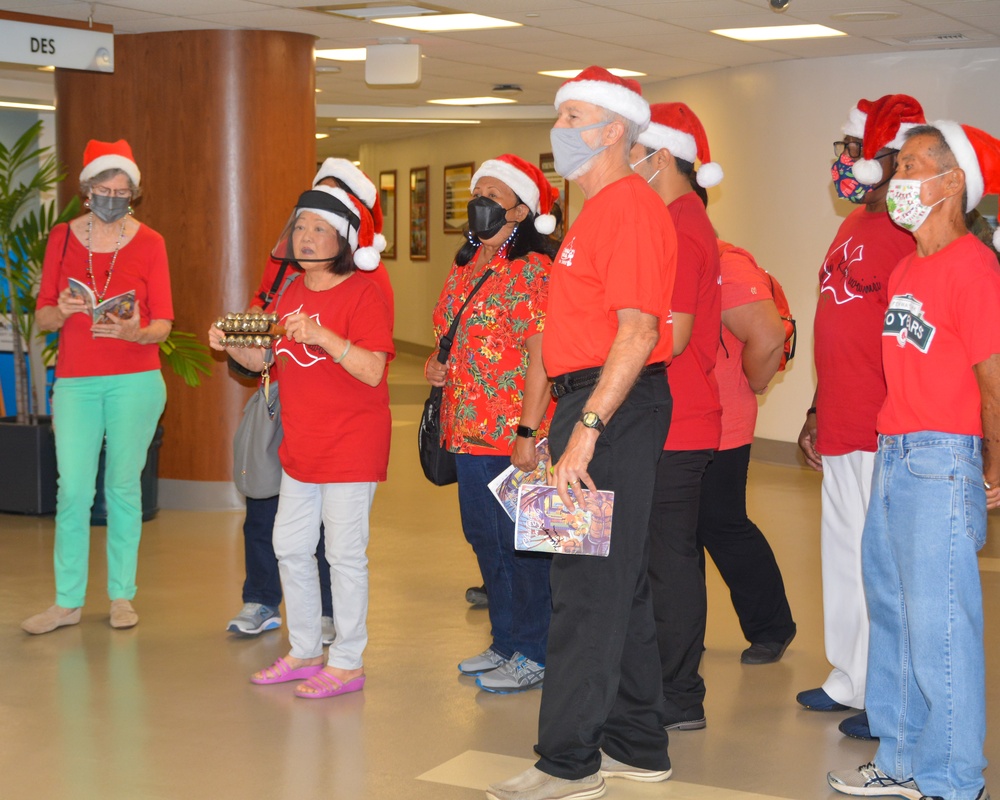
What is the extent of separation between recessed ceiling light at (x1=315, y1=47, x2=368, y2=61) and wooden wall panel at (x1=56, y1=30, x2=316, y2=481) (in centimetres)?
155

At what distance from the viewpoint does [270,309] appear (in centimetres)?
423

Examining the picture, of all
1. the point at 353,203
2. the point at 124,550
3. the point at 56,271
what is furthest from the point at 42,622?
the point at 353,203

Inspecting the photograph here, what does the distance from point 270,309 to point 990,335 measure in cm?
233

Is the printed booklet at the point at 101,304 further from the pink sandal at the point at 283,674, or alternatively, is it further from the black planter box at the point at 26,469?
the black planter box at the point at 26,469

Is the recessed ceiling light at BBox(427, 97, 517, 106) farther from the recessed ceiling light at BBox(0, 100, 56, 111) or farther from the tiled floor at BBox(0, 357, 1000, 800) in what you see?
the tiled floor at BBox(0, 357, 1000, 800)

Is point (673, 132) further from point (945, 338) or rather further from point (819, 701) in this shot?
point (819, 701)

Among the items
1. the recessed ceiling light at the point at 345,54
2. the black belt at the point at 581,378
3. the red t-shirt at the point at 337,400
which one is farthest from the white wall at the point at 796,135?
the black belt at the point at 581,378

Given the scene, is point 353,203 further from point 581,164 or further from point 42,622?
point 42,622

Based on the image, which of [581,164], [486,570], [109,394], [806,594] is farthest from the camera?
[806,594]

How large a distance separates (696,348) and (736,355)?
2.64ft

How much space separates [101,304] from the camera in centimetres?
464

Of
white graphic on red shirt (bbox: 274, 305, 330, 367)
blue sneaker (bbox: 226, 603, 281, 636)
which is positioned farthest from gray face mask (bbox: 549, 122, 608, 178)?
blue sneaker (bbox: 226, 603, 281, 636)

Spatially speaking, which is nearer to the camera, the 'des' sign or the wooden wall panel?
the 'des' sign

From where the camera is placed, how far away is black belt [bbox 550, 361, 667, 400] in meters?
3.06
